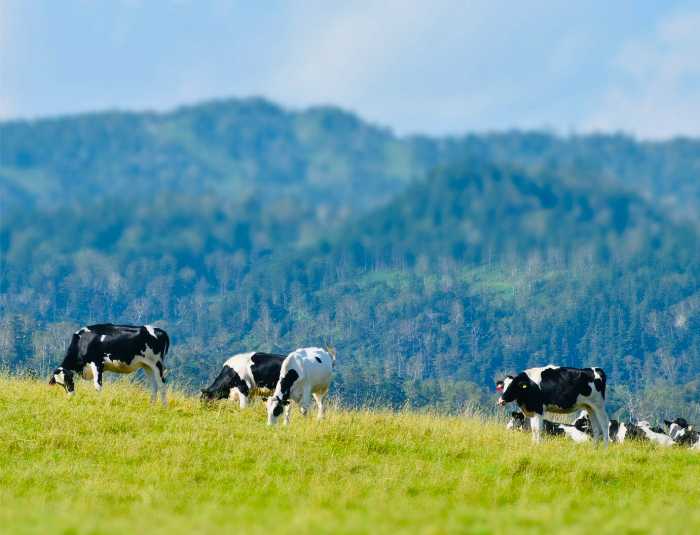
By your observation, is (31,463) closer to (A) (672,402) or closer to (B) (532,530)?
(B) (532,530)

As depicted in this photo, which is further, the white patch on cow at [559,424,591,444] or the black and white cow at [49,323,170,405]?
the white patch on cow at [559,424,591,444]

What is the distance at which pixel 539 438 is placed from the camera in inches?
1172

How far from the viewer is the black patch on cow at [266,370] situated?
107ft

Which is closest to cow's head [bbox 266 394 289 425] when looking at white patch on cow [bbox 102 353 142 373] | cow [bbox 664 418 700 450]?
white patch on cow [bbox 102 353 142 373]

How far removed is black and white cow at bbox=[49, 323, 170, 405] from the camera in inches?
1276

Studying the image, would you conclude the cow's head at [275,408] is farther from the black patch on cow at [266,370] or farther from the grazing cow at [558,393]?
the grazing cow at [558,393]

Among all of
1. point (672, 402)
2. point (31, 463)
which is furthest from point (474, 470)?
point (672, 402)

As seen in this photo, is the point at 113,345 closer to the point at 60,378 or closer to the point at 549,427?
the point at 60,378

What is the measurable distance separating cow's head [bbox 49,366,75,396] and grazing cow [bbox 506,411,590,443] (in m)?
12.5

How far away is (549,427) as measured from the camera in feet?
112

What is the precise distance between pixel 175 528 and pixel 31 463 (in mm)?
10187

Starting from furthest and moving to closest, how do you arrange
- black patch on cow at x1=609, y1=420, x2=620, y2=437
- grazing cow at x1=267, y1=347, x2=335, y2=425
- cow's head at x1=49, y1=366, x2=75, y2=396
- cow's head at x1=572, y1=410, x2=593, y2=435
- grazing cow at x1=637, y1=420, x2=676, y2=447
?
cow's head at x1=572, y1=410, x2=593, y2=435 → black patch on cow at x1=609, y1=420, x2=620, y2=437 → grazing cow at x1=637, y1=420, x2=676, y2=447 → cow's head at x1=49, y1=366, x2=75, y2=396 → grazing cow at x1=267, y1=347, x2=335, y2=425

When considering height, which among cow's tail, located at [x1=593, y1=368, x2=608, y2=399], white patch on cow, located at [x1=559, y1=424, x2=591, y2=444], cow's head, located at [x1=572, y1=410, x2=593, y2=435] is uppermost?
cow's tail, located at [x1=593, y1=368, x2=608, y2=399]

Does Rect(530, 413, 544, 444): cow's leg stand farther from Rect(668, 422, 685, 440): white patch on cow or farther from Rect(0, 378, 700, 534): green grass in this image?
Rect(668, 422, 685, 440): white patch on cow
